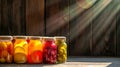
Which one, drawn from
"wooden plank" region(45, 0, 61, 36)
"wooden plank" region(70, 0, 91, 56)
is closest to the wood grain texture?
"wooden plank" region(45, 0, 61, 36)

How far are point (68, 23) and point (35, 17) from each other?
18 cm

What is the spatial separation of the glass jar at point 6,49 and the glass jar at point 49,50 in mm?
148

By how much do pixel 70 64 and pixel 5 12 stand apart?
492 mm

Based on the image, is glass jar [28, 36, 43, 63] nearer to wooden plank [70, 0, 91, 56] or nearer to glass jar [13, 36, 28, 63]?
glass jar [13, 36, 28, 63]

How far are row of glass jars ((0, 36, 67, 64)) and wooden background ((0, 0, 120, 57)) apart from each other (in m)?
0.29

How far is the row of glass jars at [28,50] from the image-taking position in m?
1.39

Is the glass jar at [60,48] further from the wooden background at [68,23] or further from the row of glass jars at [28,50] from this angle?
the wooden background at [68,23]

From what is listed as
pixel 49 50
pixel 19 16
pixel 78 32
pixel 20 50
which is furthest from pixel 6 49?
pixel 78 32

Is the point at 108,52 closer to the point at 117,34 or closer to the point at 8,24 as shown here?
the point at 117,34

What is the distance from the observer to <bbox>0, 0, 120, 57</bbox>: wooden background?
1.69 meters

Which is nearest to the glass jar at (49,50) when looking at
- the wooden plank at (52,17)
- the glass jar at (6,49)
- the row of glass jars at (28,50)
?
the row of glass jars at (28,50)

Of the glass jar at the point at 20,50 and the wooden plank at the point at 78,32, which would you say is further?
the wooden plank at the point at 78,32

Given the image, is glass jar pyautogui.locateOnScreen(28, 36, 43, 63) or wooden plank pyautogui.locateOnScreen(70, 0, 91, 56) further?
wooden plank pyautogui.locateOnScreen(70, 0, 91, 56)

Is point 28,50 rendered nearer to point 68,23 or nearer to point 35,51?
point 35,51
